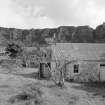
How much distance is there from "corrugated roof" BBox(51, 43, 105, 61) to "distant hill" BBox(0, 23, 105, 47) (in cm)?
7940

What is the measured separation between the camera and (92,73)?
1667 centimetres

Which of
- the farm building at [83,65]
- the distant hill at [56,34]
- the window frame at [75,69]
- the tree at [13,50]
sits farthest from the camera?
A: the distant hill at [56,34]

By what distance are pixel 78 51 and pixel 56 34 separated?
97529mm

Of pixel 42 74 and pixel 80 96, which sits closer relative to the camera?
pixel 80 96

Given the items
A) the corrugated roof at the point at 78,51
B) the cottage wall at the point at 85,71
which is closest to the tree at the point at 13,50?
the corrugated roof at the point at 78,51

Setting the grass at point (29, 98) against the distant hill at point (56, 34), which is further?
the distant hill at point (56, 34)

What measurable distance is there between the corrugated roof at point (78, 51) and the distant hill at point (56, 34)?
79.4 meters

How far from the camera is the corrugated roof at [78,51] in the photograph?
17.0 meters

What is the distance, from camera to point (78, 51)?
719 inches

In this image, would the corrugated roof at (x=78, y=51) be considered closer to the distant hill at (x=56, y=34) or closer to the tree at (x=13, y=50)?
the tree at (x=13, y=50)

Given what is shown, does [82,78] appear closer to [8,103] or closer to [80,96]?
[80,96]

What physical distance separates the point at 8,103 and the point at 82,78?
32.9 ft

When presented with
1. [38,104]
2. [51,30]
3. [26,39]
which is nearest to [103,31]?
[51,30]

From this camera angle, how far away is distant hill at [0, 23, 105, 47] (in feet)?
326
